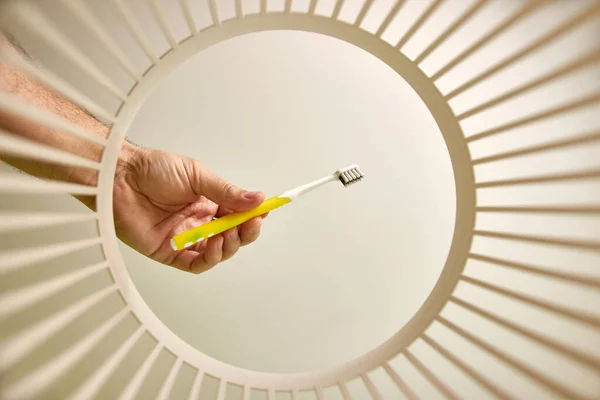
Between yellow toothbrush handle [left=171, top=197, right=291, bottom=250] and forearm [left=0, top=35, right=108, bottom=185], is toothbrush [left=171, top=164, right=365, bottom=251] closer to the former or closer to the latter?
yellow toothbrush handle [left=171, top=197, right=291, bottom=250]

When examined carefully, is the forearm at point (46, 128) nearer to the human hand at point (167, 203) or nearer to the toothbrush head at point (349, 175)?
the human hand at point (167, 203)

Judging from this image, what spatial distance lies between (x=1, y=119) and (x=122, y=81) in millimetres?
132

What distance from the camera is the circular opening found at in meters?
0.51

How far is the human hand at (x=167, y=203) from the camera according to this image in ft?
1.52

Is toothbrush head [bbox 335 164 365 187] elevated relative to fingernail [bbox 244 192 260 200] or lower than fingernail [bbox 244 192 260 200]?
elevated

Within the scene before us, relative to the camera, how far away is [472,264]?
53 cm

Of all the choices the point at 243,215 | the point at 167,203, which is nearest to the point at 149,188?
the point at 167,203

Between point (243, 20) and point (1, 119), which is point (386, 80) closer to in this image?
point (243, 20)

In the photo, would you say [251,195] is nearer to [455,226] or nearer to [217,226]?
[217,226]

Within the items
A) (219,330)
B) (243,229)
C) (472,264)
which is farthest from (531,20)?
(219,330)

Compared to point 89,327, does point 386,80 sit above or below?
above

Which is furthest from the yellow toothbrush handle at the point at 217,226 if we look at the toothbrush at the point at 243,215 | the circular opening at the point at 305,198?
the circular opening at the point at 305,198

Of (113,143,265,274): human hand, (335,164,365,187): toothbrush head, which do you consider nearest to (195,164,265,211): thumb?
(113,143,265,274): human hand

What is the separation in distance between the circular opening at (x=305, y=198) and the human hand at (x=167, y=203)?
0.04 m
